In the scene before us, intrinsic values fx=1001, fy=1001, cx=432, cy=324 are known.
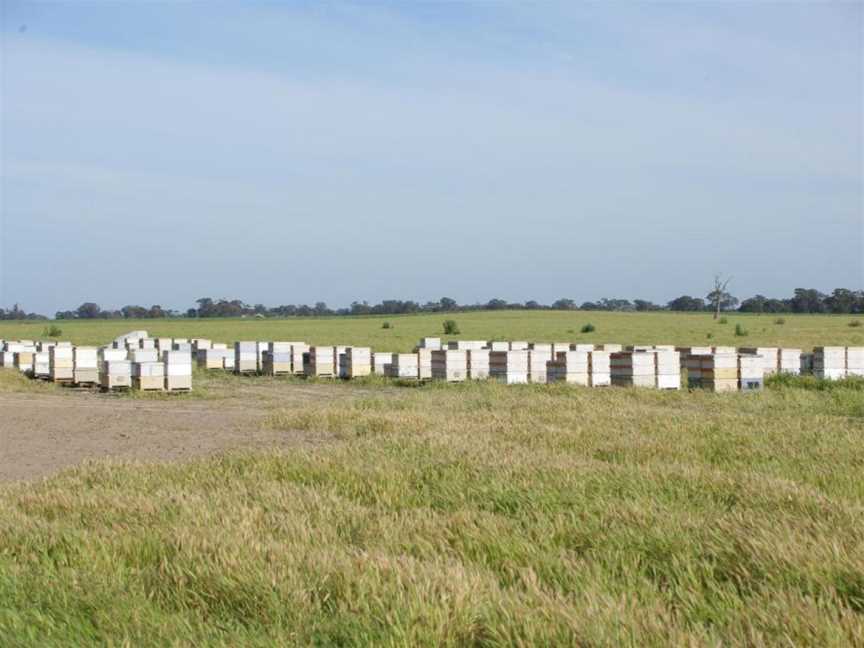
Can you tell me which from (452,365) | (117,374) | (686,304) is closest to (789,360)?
(452,365)

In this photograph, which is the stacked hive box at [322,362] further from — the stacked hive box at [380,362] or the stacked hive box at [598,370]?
the stacked hive box at [598,370]

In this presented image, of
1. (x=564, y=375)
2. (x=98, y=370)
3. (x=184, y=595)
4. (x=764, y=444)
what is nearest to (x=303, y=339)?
(x=98, y=370)

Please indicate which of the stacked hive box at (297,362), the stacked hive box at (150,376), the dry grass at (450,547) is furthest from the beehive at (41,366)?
the dry grass at (450,547)

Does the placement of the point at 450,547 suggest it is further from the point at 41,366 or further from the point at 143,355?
the point at 41,366

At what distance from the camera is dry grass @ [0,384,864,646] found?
4.50 m

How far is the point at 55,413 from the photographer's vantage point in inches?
742

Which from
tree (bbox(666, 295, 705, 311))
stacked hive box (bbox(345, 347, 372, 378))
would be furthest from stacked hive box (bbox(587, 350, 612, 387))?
tree (bbox(666, 295, 705, 311))

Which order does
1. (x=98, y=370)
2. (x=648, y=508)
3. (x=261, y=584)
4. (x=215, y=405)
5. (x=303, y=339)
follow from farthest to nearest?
Result: (x=303, y=339)
(x=98, y=370)
(x=215, y=405)
(x=648, y=508)
(x=261, y=584)

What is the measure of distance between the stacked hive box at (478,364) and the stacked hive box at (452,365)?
127 millimetres

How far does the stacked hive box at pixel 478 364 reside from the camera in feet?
86.6

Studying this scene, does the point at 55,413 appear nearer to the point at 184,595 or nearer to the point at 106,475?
the point at 106,475

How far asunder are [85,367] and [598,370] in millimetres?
13940

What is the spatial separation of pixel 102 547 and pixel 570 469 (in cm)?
414

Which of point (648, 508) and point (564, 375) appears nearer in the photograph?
point (648, 508)
